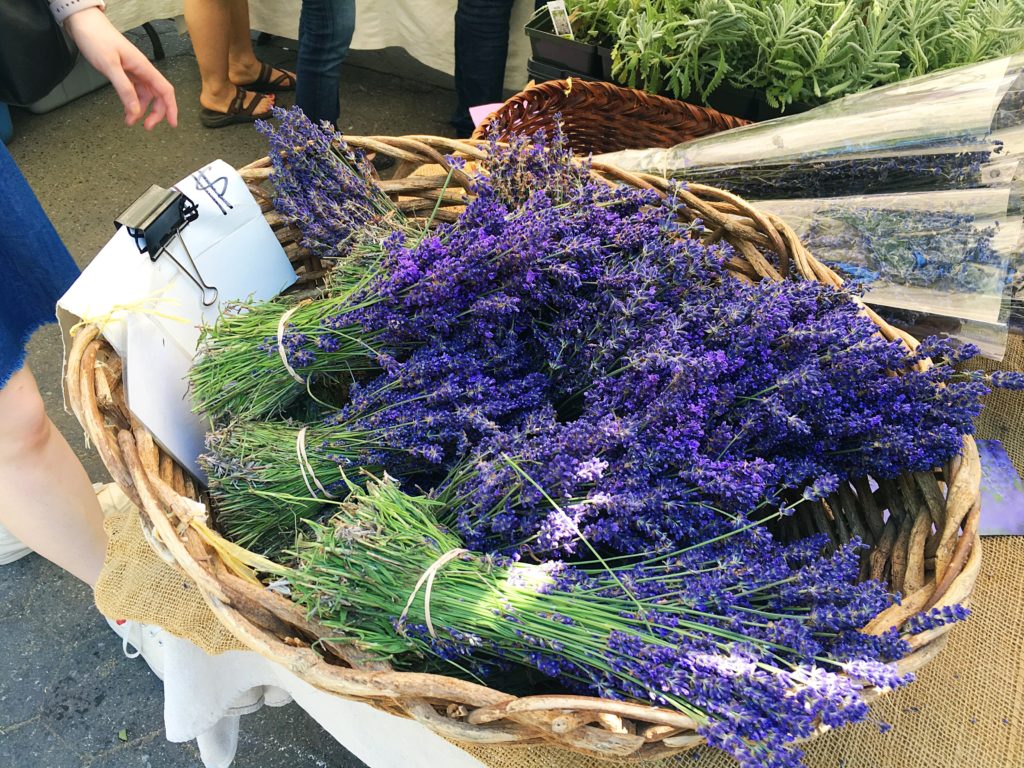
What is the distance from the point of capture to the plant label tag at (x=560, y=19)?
1.85 meters

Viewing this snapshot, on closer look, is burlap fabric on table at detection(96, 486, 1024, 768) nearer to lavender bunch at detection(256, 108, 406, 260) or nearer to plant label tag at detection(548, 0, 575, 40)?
lavender bunch at detection(256, 108, 406, 260)

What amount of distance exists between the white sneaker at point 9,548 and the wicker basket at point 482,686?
1.20 meters

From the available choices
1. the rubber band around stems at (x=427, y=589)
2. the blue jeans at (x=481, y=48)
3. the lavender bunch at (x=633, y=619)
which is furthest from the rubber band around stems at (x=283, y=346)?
the blue jeans at (x=481, y=48)

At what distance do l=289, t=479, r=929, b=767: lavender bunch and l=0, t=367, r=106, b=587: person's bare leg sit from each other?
0.85 metres

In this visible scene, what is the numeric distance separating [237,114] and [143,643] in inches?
100

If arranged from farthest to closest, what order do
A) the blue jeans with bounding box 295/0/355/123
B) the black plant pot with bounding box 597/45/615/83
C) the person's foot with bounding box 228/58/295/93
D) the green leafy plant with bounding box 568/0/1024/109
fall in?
the person's foot with bounding box 228/58/295/93 < the blue jeans with bounding box 295/0/355/123 < the black plant pot with bounding box 597/45/615/83 < the green leafy plant with bounding box 568/0/1024/109

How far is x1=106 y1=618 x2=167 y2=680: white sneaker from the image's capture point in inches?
62.7

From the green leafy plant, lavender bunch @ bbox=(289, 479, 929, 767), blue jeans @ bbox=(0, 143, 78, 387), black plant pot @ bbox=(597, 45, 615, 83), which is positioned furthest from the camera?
black plant pot @ bbox=(597, 45, 615, 83)

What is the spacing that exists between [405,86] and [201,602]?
10.5ft

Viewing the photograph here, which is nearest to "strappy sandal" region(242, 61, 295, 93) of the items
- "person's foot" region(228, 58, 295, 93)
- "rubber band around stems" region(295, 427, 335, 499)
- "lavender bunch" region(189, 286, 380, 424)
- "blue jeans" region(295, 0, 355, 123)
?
"person's foot" region(228, 58, 295, 93)

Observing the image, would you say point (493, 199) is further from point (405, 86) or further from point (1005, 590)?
point (405, 86)

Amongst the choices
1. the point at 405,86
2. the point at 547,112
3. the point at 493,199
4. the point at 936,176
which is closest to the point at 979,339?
the point at 936,176

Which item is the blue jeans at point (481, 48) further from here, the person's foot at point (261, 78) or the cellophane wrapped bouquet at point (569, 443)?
the cellophane wrapped bouquet at point (569, 443)

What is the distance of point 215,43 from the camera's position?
3203 millimetres
